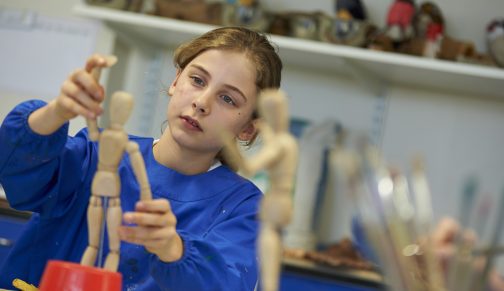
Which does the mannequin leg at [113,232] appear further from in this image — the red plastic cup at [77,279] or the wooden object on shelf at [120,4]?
the wooden object on shelf at [120,4]

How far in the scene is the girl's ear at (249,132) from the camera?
879mm

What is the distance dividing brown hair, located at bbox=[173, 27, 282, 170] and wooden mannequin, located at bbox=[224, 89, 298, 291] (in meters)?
0.40

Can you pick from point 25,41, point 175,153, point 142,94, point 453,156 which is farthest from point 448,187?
point 175,153

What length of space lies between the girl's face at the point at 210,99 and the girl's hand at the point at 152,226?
0.20 m

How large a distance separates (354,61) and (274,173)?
164 centimetres

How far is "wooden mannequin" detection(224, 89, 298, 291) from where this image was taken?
425 millimetres

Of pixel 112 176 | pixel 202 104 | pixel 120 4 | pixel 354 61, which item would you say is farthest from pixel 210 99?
pixel 120 4

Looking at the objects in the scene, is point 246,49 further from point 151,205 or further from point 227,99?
point 151,205

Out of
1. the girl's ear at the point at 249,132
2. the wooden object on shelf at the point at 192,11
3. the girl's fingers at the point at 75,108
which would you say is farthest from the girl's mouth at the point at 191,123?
the wooden object on shelf at the point at 192,11

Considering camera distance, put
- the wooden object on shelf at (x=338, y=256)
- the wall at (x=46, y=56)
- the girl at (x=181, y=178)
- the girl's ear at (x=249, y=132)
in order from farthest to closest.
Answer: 1. the wall at (x=46, y=56)
2. the wooden object on shelf at (x=338, y=256)
3. the girl's ear at (x=249, y=132)
4. the girl at (x=181, y=178)

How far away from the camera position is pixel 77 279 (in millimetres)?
506

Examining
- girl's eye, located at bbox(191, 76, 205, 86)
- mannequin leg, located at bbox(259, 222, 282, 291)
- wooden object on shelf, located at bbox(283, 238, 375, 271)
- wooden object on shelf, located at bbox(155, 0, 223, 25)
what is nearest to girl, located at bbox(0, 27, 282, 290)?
girl's eye, located at bbox(191, 76, 205, 86)

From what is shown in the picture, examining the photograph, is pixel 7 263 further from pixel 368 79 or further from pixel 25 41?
pixel 25 41

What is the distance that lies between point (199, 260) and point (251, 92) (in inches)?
9.5
